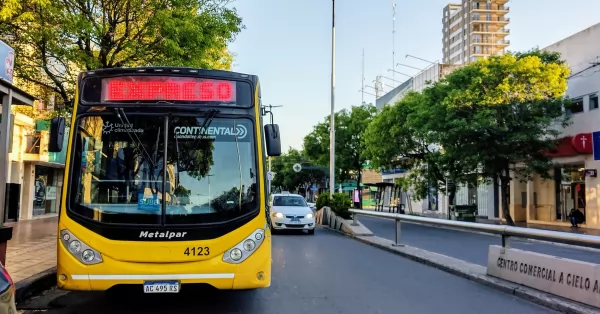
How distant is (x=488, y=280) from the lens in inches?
336

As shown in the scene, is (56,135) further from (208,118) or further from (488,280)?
(488,280)

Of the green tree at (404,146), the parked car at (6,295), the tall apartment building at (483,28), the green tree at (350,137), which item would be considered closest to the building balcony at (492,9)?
the tall apartment building at (483,28)

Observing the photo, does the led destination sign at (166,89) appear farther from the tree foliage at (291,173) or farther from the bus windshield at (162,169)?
the tree foliage at (291,173)

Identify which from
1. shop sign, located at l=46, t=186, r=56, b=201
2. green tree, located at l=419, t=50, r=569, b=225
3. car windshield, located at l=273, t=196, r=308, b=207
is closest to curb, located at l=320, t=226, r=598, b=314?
car windshield, located at l=273, t=196, r=308, b=207

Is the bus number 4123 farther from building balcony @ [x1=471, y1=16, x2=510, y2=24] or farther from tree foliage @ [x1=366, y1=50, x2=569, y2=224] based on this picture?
building balcony @ [x1=471, y1=16, x2=510, y2=24]

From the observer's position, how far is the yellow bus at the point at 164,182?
234 inches

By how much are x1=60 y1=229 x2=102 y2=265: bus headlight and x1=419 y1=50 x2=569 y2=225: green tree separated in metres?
18.2

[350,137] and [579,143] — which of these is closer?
[579,143]

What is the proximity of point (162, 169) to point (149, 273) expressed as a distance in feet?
4.02

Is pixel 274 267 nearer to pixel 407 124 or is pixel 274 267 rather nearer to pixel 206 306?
pixel 206 306

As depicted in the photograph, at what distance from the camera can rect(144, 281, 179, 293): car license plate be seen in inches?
232

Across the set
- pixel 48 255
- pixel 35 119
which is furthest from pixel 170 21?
pixel 35 119

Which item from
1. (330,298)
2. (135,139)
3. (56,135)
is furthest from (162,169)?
(330,298)

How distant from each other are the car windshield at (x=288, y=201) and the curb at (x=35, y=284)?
39.8ft
